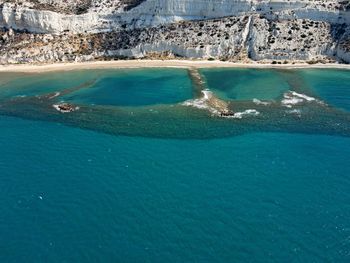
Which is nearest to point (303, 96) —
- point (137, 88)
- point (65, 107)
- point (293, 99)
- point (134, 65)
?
point (293, 99)

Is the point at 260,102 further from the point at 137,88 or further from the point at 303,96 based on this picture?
the point at 137,88

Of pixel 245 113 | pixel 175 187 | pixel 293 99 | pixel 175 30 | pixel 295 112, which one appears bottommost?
pixel 175 187

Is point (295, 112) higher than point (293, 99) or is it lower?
lower

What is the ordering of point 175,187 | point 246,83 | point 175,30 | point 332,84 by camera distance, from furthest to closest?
1. point 175,30
2. point 246,83
3. point 332,84
4. point 175,187

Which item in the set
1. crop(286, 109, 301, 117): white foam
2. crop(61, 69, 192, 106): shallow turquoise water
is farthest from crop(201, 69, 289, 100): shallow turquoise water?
crop(286, 109, 301, 117): white foam

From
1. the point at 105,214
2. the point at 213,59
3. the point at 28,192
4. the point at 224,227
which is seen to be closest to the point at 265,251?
the point at 224,227

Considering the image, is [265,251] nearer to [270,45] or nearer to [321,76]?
[321,76]
